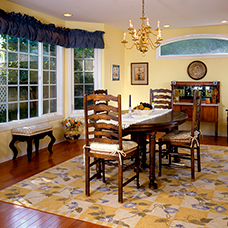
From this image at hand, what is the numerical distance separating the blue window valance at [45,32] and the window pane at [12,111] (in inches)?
47.0

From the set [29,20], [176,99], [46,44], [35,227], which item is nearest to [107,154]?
[35,227]

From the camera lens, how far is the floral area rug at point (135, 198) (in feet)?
8.55

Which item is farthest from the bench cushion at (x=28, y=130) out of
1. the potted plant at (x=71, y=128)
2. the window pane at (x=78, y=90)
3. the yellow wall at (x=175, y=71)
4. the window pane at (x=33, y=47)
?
the yellow wall at (x=175, y=71)

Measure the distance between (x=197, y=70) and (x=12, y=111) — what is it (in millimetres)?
4389

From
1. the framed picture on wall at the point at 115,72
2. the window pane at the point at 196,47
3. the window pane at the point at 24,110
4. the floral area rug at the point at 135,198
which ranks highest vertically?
the window pane at the point at 196,47

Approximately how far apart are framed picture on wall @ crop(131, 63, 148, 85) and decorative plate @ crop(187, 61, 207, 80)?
112 cm

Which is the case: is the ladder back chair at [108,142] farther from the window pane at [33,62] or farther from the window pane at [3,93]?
the window pane at [33,62]

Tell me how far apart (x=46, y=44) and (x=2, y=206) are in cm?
358

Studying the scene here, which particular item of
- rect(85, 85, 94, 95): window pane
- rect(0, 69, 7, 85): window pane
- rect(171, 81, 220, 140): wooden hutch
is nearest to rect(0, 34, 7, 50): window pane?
rect(0, 69, 7, 85): window pane

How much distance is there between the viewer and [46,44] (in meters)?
5.55

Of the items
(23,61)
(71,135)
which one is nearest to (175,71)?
(71,135)

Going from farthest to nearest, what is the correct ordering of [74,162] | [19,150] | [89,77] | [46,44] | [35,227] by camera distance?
[89,77] → [46,44] → [19,150] → [74,162] → [35,227]

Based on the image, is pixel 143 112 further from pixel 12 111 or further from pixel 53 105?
pixel 53 105

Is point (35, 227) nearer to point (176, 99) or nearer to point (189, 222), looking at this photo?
point (189, 222)
